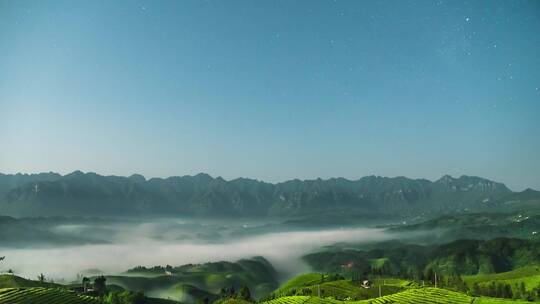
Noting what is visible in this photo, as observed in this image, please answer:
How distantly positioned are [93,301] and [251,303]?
72.8 metres

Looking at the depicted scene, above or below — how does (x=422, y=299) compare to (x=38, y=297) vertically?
below

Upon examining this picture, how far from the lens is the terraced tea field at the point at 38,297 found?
127 m

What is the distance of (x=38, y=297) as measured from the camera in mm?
133125

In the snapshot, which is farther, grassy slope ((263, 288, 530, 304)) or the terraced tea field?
grassy slope ((263, 288, 530, 304))

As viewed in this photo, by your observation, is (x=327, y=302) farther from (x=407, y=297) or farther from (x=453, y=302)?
(x=453, y=302)

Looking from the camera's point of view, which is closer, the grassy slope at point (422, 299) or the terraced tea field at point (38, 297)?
the terraced tea field at point (38, 297)

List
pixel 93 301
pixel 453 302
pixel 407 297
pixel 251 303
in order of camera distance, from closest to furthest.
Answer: pixel 93 301 < pixel 453 302 < pixel 407 297 < pixel 251 303

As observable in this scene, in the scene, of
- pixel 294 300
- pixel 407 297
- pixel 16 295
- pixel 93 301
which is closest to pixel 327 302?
pixel 294 300

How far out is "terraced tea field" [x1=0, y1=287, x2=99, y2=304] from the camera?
127 m

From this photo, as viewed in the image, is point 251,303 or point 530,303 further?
point 251,303

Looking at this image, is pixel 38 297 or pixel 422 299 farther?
pixel 422 299

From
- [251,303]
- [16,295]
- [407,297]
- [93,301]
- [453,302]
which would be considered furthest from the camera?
[251,303]

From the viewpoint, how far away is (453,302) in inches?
5910

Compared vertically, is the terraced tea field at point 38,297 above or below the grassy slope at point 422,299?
above
